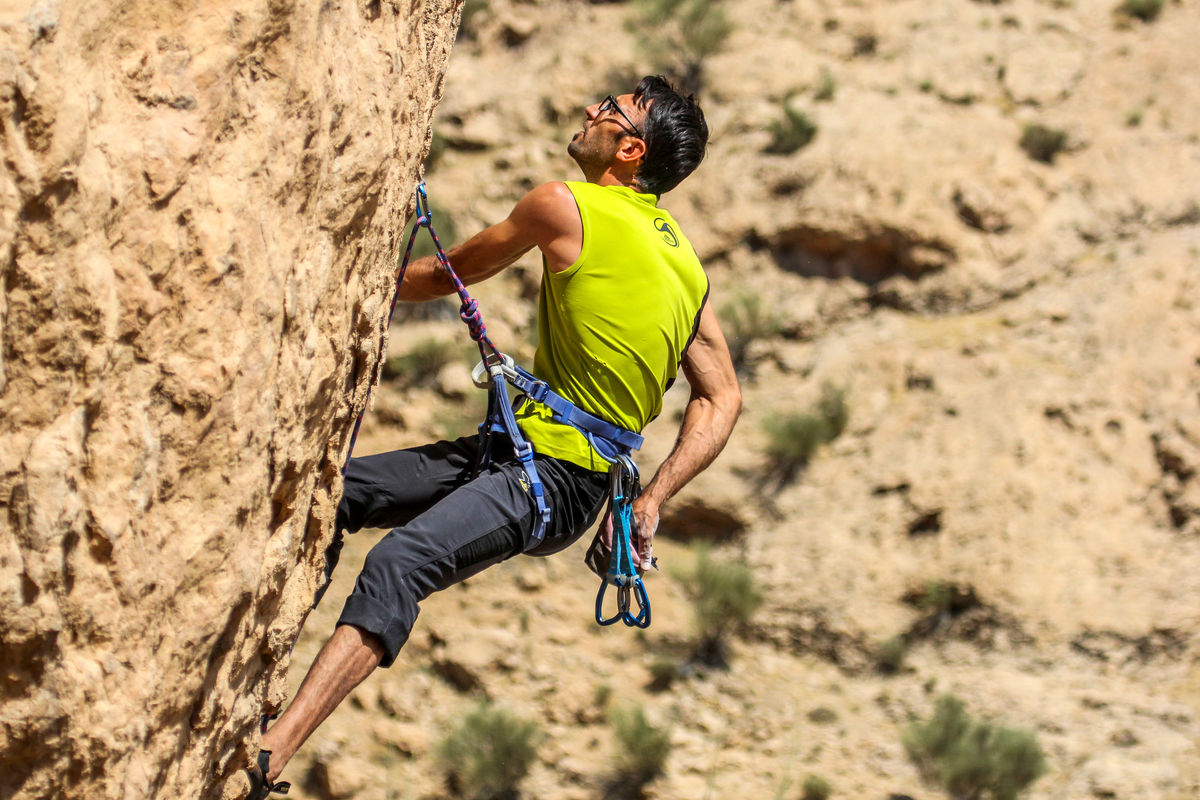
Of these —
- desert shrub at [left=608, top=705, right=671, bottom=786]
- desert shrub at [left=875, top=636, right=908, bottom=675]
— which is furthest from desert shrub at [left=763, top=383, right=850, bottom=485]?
desert shrub at [left=608, top=705, right=671, bottom=786]

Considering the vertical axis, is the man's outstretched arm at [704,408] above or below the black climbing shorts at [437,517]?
below

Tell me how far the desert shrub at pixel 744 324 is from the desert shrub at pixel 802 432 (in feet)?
2.33

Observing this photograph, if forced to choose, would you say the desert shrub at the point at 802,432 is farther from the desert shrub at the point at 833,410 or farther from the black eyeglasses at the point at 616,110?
the black eyeglasses at the point at 616,110

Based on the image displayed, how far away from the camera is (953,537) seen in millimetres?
7250

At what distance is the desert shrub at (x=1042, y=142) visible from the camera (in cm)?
873

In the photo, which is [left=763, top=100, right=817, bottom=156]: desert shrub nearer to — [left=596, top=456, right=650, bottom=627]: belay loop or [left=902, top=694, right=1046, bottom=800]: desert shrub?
[left=902, top=694, right=1046, bottom=800]: desert shrub

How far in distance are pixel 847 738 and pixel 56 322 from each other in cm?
572

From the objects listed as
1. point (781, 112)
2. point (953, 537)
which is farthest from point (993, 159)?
point (953, 537)

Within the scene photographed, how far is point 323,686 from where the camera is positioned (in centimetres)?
263

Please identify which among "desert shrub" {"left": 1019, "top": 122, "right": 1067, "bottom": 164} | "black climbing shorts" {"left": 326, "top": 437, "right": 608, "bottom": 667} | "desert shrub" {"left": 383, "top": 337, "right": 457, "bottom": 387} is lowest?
"desert shrub" {"left": 383, "top": 337, "right": 457, "bottom": 387}

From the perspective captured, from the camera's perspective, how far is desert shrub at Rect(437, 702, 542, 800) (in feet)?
21.0

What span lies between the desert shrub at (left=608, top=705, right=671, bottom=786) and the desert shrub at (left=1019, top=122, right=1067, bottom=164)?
505 cm

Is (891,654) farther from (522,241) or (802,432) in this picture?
(522,241)

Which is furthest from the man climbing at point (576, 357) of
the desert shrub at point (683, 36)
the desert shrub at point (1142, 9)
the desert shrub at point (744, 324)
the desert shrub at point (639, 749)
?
the desert shrub at point (1142, 9)
